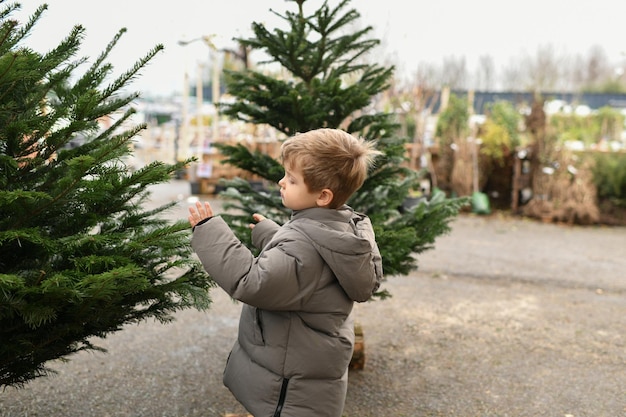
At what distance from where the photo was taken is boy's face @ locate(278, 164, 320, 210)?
2287 mm

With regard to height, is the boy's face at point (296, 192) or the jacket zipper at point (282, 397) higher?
the boy's face at point (296, 192)

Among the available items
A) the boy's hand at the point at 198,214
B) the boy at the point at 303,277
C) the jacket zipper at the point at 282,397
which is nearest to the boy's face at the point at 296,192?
the boy at the point at 303,277

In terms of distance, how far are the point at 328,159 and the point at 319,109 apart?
1654mm

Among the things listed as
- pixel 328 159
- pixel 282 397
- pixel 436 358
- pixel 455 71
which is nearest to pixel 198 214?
pixel 328 159

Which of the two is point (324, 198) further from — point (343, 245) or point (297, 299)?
point (297, 299)

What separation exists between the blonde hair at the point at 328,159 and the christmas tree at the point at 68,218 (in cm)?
53

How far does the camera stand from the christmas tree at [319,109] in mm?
3805

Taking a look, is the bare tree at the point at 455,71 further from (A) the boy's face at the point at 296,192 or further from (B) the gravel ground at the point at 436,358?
(A) the boy's face at the point at 296,192

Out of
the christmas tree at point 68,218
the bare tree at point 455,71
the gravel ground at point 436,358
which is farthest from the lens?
the bare tree at point 455,71

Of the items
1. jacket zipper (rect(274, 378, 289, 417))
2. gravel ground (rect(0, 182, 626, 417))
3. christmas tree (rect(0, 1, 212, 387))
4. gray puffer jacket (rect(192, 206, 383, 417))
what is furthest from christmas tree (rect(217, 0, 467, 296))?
jacket zipper (rect(274, 378, 289, 417))

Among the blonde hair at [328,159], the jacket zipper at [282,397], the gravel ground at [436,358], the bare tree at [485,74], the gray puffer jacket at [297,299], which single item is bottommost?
the gravel ground at [436,358]

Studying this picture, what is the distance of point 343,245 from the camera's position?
223 centimetres

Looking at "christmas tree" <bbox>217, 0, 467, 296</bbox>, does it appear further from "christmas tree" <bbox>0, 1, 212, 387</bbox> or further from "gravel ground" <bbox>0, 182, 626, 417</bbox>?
"christmas tree" <bbox>0, 1, 212, 387</bbox>

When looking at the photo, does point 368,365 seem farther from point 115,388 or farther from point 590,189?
point 590,189
